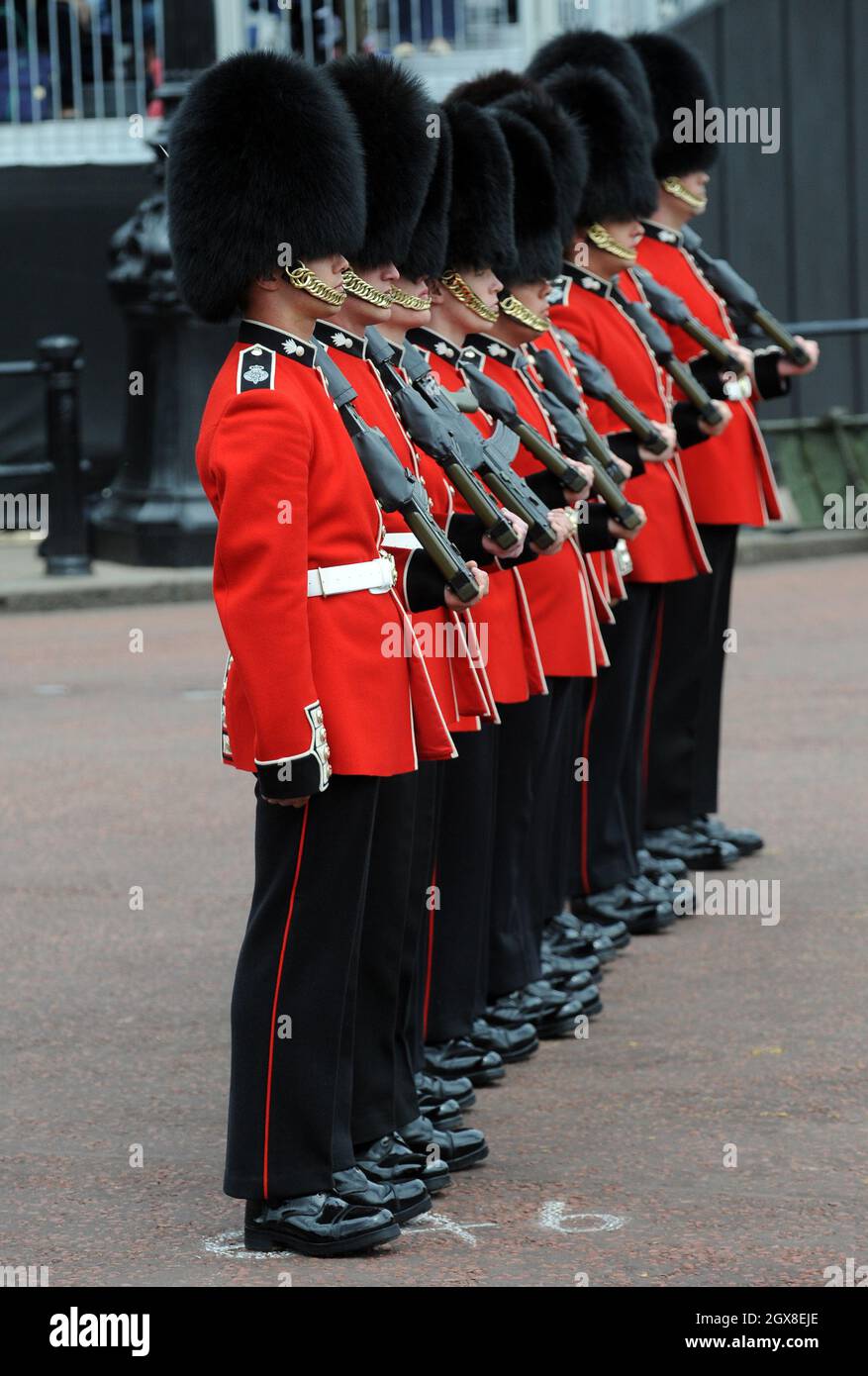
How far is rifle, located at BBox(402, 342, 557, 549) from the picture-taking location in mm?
4793

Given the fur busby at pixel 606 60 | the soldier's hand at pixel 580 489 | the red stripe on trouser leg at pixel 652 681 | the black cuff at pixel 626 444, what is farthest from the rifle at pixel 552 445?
the fur busby at pixel 606 60

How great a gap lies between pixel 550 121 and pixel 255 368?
211 cm

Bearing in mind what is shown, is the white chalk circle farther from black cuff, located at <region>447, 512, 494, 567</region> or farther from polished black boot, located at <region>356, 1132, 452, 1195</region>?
black cuff, located at <region>447, 512, 494, 567</region>

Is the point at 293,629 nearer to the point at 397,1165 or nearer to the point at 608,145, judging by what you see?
the point at 397,1165

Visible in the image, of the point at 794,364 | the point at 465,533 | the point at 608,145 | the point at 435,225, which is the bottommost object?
the point at 465,533

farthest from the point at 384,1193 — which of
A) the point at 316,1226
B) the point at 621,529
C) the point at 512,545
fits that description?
the point at 621,529

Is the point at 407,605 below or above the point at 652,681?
above

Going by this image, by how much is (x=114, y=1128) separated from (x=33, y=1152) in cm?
21

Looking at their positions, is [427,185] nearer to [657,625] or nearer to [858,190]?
[657,625]

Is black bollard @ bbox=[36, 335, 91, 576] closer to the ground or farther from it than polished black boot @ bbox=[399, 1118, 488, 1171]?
farther from it

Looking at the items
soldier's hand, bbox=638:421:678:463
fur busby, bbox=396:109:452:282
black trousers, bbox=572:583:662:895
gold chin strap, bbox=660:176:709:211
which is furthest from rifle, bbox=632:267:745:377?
fur busby, bbox=396:109:452:282

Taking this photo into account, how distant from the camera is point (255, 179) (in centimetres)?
432

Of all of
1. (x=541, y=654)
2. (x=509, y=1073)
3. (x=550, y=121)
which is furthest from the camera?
(x=550, y=121)

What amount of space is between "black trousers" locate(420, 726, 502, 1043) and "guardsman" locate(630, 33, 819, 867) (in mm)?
1832
